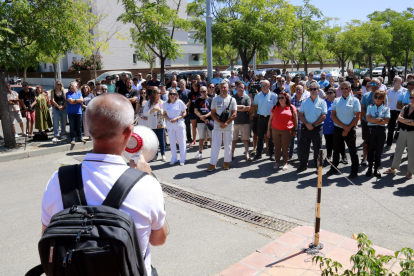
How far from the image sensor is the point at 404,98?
941 centimetres

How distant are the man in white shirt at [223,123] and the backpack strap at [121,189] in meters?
6.98

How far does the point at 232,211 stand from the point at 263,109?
3924 millimetres

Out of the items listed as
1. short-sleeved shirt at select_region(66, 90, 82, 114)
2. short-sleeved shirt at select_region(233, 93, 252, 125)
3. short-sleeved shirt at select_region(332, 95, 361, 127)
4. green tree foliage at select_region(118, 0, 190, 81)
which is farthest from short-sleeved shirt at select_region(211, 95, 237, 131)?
green tree foliage at select_region(118, 0, 190, 81)

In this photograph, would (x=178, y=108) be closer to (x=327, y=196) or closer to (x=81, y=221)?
(x=327, y=196)

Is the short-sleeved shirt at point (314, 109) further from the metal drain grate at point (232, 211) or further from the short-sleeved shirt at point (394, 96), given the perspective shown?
the metal drain grate at point (232, 211)

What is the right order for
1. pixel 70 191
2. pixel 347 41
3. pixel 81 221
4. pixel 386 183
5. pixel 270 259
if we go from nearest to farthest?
pixel 81 221 → pixel 70 191 → pixel 270 259 → pixel 386 183 → pixel 347 41

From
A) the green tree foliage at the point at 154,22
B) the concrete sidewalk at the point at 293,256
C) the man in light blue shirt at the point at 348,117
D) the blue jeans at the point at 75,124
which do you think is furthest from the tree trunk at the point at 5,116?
the concrete sidewalk at the point at 293,256

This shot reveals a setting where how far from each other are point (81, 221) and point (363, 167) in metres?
8.29

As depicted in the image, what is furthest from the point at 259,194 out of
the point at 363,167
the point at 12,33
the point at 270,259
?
the point at 12,33

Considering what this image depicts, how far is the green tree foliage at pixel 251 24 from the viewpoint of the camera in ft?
64.8

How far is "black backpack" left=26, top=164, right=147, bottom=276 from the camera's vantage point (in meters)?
1.67

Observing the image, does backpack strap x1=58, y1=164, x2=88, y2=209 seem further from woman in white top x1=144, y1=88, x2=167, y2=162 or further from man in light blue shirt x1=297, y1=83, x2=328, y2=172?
woman in white top x1=144, y1=88, x2=167, y2=162

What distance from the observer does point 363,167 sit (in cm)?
879

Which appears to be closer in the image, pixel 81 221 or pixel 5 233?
pixel 81 221
